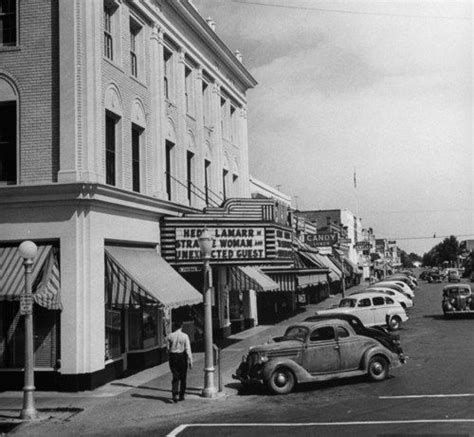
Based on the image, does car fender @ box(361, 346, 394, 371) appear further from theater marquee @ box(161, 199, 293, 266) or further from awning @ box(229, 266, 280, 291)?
awning @ box(229, 266, 280, 291)

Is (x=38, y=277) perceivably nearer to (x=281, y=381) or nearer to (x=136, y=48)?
(x=281, y=381)

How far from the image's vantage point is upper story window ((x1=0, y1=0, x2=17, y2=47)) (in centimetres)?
1777

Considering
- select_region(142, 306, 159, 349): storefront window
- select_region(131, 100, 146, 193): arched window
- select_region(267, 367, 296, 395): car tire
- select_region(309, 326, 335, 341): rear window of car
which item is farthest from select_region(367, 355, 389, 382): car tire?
select_region(131, 100, 146, 193): arched window

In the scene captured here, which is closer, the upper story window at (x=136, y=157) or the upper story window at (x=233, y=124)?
the upper story window at (x=136, y=157)

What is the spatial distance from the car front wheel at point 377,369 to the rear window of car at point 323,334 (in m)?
1.26

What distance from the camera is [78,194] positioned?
1655cm

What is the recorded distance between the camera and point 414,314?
38.9 metres

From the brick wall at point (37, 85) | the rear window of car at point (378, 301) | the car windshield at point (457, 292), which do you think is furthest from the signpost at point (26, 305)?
the car windshield at point (457, 292)

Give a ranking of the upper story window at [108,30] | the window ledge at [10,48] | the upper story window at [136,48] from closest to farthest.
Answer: the window ledge at [10,48], the upper story window at [108,30], the upper story window at [136,48]

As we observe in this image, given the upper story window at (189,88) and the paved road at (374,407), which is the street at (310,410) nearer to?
the paved road at (374,407)

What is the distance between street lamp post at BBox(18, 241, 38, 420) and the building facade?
1732mm

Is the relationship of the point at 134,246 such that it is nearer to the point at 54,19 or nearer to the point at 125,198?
the point at 125,198

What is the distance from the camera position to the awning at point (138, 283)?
17.5 m

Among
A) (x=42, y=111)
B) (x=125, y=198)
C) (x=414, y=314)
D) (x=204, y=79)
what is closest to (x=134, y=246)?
(x=125, y=198)
